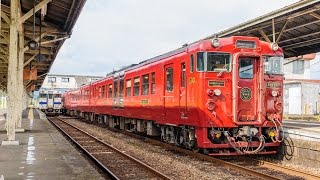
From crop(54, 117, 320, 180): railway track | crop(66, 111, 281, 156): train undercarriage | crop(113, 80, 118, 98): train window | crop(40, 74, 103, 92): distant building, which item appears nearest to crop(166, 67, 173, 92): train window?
crop(66, 111, 281, 156): train undercarriage

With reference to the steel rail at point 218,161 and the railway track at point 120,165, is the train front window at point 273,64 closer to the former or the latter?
the steel rail at point 218,161

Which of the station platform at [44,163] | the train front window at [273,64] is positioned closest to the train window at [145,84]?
the station platform at [44,163]

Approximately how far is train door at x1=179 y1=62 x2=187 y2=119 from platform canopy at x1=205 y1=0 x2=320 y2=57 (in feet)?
12.4

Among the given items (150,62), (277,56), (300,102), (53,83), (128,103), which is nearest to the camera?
(277,56)

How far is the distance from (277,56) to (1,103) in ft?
251

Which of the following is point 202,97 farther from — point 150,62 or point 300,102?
point 300,102

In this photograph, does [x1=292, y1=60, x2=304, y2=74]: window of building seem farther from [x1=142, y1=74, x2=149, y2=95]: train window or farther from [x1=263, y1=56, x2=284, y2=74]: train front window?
[x1=263, y1=56, x2=284, y2=74]: train front window

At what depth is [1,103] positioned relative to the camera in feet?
267

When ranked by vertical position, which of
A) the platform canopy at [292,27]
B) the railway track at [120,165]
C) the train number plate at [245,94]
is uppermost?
the platform canopy at [292,27]

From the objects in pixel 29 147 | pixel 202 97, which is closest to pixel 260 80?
pixel 202 97

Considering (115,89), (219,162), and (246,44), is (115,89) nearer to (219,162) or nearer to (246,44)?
(246,44)

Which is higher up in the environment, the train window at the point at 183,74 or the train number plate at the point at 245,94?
the train window at the point at 183,74

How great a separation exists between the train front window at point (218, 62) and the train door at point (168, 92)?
1868mm

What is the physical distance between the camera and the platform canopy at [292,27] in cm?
1323
